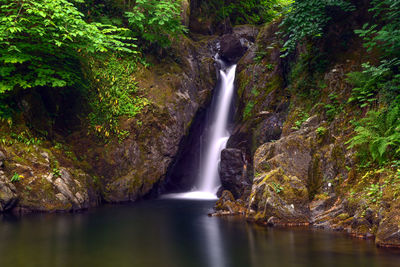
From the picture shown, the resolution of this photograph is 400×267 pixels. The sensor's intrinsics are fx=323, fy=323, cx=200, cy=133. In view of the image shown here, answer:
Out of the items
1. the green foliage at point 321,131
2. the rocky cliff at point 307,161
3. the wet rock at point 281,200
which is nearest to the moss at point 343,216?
the rocky cliff at point 307,161

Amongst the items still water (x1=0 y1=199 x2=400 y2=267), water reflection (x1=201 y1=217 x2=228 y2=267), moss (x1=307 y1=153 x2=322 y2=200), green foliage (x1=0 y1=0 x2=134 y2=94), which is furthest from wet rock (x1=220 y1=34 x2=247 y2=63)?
water reflection (x1=201 y1=217 x2=228 y2=267)

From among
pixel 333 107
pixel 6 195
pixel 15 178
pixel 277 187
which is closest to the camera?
pixel 277 187

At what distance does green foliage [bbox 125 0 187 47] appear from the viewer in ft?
49.3

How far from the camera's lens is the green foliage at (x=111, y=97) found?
14461 millimetres

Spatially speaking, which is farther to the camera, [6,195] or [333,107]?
[6,195]

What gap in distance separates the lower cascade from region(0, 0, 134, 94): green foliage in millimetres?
6906

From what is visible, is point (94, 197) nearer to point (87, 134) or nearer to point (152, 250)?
point (87, 134)

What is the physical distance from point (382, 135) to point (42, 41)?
11.0 meters

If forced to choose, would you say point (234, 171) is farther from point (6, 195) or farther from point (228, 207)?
point (6, 195)

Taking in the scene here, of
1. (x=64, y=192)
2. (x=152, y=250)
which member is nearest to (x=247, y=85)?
(x=64, y=192)

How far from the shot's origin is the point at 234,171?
41.4ft

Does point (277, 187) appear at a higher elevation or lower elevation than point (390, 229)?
higher

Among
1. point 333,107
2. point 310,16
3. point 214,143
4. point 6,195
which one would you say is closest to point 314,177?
point 333,107

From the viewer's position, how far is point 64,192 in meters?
11.2
